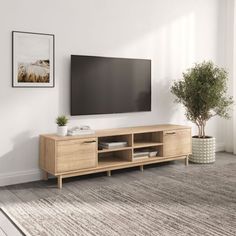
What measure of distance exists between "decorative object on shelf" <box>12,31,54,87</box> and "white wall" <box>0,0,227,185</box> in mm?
67

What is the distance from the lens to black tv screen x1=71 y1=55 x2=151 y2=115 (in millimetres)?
4555

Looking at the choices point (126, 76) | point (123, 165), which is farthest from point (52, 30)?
point (123, 165)

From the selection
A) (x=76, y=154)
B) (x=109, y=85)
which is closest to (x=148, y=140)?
(x=109, y=85)

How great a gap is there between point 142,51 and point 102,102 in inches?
39.5

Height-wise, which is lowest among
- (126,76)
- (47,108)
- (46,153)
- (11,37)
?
(46,153)

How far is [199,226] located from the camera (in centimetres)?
294

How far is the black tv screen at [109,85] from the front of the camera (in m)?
4.55

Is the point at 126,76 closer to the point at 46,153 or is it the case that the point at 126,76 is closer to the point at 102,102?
the point at 102,102

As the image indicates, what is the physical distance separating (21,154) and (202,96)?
8.19ft

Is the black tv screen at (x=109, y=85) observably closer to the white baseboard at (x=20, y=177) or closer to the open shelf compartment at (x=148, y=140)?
the open shelf compartment at (x=148, y=140)

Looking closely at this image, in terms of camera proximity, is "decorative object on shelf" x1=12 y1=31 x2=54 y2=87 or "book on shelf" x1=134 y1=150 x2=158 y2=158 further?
"book on shelf" x1=134 y1=150 x2=158 y2=158

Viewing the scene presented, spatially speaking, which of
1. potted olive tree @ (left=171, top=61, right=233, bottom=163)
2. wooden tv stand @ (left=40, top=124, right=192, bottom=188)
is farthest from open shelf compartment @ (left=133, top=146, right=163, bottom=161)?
potted olive tree @ (left=171, top=61, right=233, bottom=163)

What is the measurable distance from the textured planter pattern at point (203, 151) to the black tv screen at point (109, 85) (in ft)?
2.85

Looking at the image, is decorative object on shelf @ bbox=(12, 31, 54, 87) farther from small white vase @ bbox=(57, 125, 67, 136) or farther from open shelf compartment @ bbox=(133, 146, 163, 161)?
open shelf compartment @ bbox=(133, 146, 163, 161)
